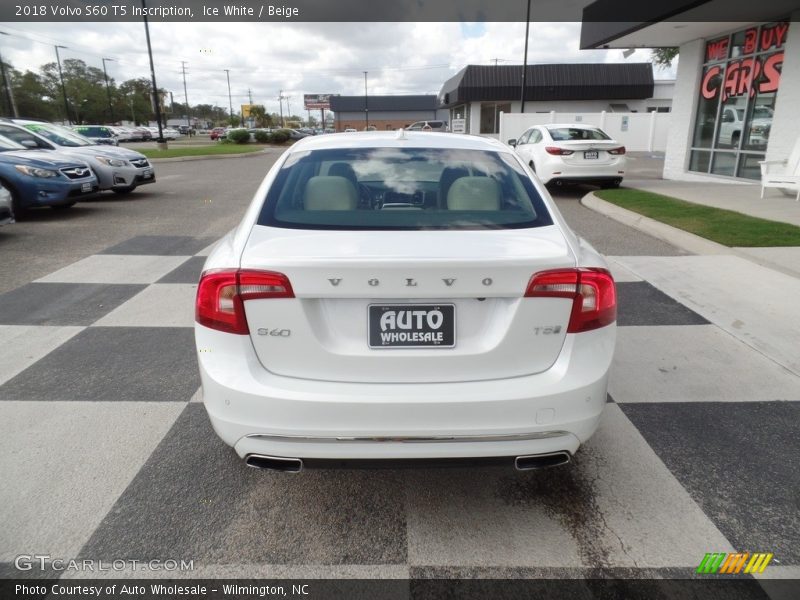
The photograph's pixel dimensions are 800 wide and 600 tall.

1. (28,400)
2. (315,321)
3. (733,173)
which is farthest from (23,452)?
(733,173)

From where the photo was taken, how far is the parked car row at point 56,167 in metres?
9.91

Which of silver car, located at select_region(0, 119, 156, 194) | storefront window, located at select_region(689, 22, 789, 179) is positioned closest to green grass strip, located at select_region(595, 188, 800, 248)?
storefront window, located at select_region(689, 22, 789, 179)

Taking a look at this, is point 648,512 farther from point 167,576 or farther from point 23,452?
point 23,452

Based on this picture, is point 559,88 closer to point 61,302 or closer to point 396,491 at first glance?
point 61,302

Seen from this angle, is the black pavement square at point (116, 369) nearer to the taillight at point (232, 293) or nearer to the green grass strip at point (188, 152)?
the taillight at point (232, 293)

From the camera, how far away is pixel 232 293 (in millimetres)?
2248

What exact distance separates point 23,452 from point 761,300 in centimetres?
612

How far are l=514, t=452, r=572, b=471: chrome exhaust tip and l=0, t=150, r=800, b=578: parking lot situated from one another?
0.39 metres

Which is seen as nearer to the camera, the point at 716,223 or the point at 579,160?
the point at 716,223

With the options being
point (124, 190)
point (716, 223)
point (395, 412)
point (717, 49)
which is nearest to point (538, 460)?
point (395, 412)

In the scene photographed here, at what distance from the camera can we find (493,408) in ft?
7.22

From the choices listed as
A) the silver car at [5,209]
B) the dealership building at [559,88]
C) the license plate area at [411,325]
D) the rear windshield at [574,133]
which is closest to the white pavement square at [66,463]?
the license plate area at [411,325]

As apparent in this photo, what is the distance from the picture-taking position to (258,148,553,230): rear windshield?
2.57 meters

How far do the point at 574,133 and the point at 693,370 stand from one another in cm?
1118
